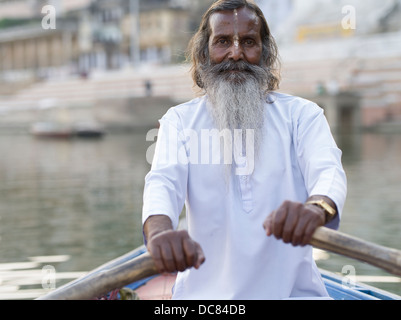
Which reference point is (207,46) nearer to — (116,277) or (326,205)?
(326,205)

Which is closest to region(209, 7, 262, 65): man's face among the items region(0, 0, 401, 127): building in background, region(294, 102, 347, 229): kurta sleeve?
region(294, 102, 347, 229): kurta sleeve

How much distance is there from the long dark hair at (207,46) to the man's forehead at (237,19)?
0.05 ft

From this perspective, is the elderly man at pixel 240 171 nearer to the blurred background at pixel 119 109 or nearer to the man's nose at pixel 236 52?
the man's nose at pixel 236 52

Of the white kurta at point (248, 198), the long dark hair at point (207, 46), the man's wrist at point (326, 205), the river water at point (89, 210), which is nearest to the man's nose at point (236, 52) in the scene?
the long dark hair at point (207, 46)

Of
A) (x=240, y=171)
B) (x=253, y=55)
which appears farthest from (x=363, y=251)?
(x=253, y=55)

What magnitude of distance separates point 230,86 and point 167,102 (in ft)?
75.6

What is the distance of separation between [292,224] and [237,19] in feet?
2.60

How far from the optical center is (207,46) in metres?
2.10

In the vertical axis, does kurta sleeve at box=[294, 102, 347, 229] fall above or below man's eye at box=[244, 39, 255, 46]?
below

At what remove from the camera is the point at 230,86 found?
1.98 meters

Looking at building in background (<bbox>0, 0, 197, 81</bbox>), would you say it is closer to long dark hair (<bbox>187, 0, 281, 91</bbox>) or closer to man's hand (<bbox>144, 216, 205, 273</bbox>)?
long dark hair (<bbox>187, 0, 281, 91</bbox>)

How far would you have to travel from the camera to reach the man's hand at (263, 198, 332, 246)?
147 cm

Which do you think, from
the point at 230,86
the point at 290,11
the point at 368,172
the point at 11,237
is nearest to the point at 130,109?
the point at 290,11

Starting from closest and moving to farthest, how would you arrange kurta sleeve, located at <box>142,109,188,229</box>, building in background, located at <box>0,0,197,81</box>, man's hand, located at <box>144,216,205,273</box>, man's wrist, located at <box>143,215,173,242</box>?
man's hand, located at <box>144,216,205,273</box>, man's wrist, located at <box>143,215,173,242</box>, kurta sleeve, located at <box>142,109,188,229</box>, building in background, located at <box>0,0,197,81</box>
